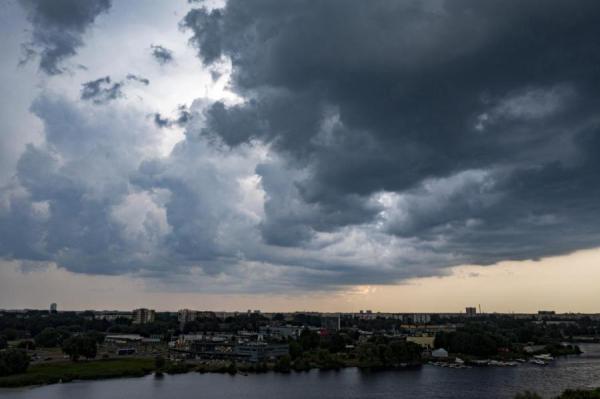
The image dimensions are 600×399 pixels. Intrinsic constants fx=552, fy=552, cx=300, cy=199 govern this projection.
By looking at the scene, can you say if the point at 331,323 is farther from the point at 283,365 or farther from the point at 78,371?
the point at 78,371

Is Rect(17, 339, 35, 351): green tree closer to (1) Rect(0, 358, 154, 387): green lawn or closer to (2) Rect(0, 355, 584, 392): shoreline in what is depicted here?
(2) Rect(0, 355, 584, 392): shoreline

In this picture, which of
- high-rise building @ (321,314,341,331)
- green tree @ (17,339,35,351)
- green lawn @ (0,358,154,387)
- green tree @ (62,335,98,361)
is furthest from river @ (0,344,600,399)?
high-rise building @ (321,314,341,331)

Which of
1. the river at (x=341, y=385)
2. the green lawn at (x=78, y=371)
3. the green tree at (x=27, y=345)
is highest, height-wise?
the green tree at (x=27, y=345)

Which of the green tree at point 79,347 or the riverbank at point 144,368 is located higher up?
the green tree at point 79,347

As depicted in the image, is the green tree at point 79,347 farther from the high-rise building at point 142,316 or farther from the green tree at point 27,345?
the high-rise building at point 142,316

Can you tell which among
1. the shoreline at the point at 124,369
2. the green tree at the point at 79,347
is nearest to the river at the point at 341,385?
the shoreline at the point at 124,369

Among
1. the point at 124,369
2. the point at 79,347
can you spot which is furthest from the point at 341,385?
the point at 79,347

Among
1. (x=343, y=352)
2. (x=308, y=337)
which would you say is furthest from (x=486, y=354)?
(x=308, y=337)
